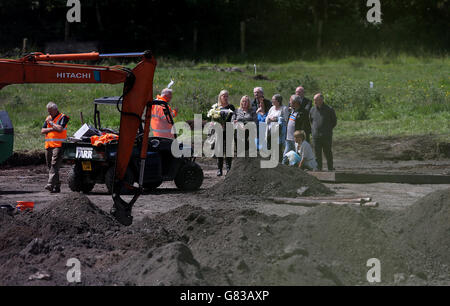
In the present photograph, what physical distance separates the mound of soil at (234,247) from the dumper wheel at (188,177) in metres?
3.86

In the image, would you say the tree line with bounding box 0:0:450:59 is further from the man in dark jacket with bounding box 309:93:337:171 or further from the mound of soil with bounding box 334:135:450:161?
the man in dark jacket with bounding box 309:93:337:171

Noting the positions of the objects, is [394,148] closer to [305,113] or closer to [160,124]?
[305,113]

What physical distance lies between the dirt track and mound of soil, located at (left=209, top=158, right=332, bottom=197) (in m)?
1.59

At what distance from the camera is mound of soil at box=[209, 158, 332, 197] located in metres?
14.5

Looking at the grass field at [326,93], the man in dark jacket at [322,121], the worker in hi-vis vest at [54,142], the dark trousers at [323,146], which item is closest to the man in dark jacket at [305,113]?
the man in dark jacket at [322,121]

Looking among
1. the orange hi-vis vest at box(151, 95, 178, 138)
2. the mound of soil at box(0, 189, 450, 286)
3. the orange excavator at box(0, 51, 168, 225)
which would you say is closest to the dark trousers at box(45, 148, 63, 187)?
the orange hi-vis vest at box(151, 95, 178, 138)

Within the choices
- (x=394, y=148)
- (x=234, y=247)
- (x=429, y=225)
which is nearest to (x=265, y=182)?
(x=429, y=225)

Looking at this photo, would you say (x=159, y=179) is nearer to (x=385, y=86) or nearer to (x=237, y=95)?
(x=237, y=95)

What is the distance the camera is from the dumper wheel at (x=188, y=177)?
15570mm

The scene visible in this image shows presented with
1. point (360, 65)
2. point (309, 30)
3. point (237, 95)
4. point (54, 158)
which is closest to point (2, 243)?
point (54, 158)

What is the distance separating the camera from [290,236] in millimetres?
9438

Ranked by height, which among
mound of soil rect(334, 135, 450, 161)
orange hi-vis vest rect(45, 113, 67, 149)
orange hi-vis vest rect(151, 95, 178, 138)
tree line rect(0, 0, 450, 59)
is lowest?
mound of soil rect(334, 135, 450, 161)

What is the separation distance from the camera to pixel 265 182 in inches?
586
